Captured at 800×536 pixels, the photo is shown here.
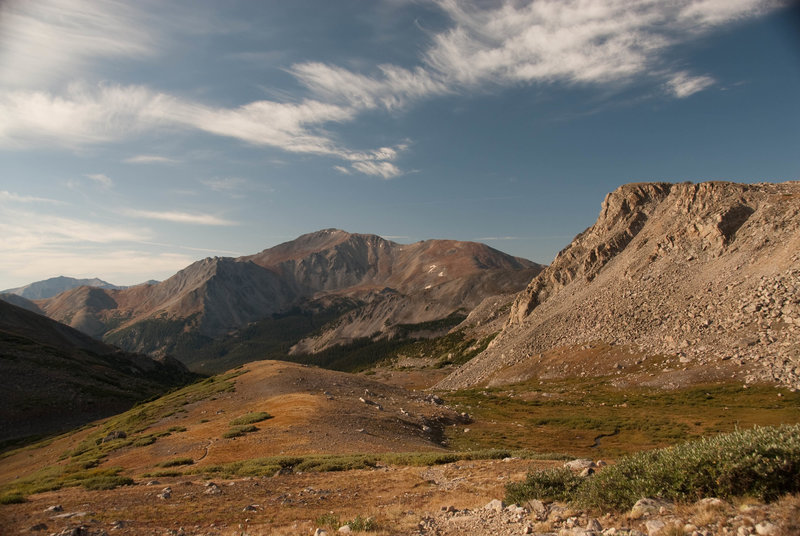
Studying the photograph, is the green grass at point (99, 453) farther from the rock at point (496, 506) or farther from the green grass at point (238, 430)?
the rock at point (496, 506)

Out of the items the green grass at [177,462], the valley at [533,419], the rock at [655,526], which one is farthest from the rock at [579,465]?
the green grass at [177,462]

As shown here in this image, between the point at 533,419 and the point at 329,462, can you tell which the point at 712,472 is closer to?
the point at 329,462

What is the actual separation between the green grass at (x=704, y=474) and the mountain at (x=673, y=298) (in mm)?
63453

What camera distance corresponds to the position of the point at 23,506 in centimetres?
1530

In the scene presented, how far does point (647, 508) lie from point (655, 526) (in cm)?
119

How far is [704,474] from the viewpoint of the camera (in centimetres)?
932

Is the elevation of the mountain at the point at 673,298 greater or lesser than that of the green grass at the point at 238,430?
greater

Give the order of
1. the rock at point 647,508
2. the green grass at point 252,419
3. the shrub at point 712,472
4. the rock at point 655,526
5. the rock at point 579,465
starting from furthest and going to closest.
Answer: the green grass at point 252,419 < the rock at point 579,465 < the rock at point 647,508 < the shrub at point 712,472 < the rock at point 655,526

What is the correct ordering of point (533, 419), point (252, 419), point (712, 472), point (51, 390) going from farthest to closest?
1. point (51, 390)
2. point (533, 419)
3. point (252, 419)
4. point (712, 472)

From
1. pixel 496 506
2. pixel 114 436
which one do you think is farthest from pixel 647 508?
pixel 114 436

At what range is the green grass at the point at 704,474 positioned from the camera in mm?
8227

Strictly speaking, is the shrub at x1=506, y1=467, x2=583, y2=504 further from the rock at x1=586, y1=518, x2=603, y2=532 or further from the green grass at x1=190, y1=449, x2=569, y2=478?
the green grass at x1=190, y1=449, x2=569, y2=478

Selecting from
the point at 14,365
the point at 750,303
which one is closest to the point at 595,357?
the point at 750,303

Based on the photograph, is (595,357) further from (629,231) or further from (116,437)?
(116,437)
